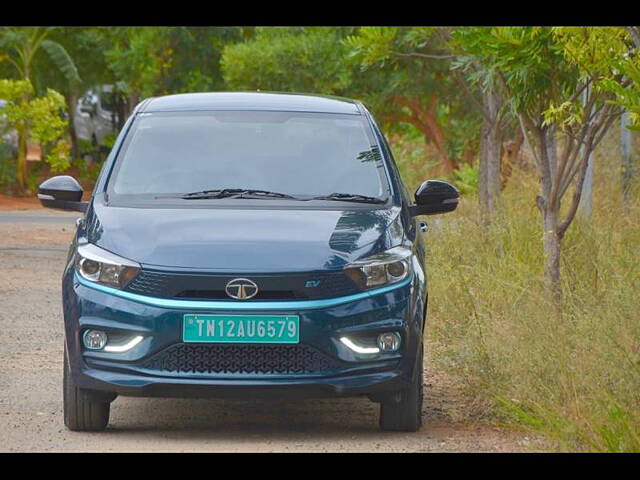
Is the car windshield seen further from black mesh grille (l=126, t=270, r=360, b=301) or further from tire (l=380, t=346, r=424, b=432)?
tire (l=380, t=346, r=424, b=432)

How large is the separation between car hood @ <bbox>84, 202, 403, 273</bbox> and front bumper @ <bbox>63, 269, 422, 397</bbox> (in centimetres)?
21

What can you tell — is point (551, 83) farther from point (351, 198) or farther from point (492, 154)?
point (492, 154)

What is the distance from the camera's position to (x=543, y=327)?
834cm

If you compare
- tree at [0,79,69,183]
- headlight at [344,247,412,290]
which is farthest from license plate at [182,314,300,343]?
tree at [0,79,69,183]

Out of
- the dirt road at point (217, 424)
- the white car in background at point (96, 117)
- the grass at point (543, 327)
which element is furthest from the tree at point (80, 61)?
the dirt road at point (217, 424)

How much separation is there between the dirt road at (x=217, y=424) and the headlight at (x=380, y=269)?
80 centimetres

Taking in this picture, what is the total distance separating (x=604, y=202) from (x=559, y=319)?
8.02 m

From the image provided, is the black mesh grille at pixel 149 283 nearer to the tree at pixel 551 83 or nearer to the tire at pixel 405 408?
the tire at pixel 405 408

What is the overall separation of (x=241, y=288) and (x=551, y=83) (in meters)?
4.12

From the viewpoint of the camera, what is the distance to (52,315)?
13273 millimetres

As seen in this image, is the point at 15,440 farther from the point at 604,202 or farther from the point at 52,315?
the point at 604,202

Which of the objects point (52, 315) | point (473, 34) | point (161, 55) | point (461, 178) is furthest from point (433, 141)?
point (473, 34)

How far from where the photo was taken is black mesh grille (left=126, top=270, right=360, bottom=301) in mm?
7254

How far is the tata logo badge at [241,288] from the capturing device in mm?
7242
